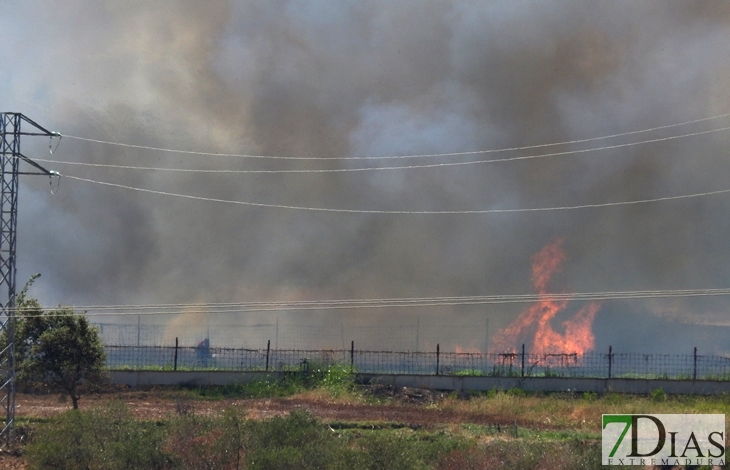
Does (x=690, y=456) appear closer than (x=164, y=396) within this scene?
Yes

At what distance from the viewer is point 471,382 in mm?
40531

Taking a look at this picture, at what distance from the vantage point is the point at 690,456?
976 inches

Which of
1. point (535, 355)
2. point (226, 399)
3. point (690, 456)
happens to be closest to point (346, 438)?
point (690, 456)

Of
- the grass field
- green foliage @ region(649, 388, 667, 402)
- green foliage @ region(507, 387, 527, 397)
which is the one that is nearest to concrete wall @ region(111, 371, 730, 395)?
green foliage @ region(507, 387, 527, 397)

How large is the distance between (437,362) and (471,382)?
2814 millimetres

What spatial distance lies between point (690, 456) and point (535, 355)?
59.3 ft

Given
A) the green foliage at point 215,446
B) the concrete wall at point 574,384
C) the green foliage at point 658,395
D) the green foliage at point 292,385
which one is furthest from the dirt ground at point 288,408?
the green foliage at point 658,395

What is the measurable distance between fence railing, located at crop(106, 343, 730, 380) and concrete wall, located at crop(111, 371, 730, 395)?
1223mm

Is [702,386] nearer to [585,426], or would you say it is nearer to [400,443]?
[585,426]

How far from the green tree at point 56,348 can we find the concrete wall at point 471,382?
31.3 feet

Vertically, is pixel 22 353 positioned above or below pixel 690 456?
above

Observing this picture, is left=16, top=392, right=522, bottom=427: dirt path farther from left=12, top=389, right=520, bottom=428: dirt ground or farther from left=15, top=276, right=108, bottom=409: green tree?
left=15, top=276, right=108, bottom=409: green tree

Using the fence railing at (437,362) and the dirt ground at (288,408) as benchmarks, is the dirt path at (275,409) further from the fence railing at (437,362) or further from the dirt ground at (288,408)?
the fence railing at (437,362)

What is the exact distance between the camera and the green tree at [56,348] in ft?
101
